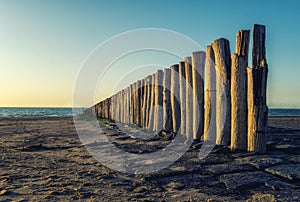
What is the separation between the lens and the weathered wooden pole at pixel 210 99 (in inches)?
218

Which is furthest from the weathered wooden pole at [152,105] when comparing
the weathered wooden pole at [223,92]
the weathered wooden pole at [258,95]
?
the weathered wooden pole at [258,95]

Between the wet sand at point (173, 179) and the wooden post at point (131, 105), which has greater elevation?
the wooden post at point (131, 105)

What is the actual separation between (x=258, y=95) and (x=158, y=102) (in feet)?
14.7

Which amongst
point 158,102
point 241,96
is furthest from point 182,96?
point 241,96

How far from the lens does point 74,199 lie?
3.09 metres

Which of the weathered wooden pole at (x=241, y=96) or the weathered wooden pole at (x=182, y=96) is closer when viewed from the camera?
the weathered wooden pole at (x=241, y=96)

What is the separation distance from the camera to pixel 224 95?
17.2 feet

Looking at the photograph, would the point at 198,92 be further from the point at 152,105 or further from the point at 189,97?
the point at 152,105

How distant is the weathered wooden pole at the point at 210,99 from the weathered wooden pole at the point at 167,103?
2.32 m

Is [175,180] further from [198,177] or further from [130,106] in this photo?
[130,106]

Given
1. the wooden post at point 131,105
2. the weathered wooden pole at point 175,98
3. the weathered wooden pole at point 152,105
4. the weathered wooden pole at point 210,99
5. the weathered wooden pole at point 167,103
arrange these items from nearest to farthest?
1. the weathered wooden pole at point 210,99
2. the weathered wooden pole at point 175,98
3. the weathered wooden pole at point 167,103
4. the weathered wooden pole at point 152,105
5. the wooden post at point 131,105

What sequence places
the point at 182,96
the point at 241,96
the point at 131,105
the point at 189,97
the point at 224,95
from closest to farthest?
the point at 241,96 < the point at 224,95 < the point at 189,97 < the point at 182,96 < the point at 131,105

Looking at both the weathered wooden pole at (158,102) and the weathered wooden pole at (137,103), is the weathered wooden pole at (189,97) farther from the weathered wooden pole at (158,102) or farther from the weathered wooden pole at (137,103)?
the weathered wooden pole at (137,103)

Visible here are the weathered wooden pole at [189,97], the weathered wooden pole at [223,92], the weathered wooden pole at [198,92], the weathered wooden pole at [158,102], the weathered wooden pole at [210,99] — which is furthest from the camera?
the weathered wooden pole at [158,102]
